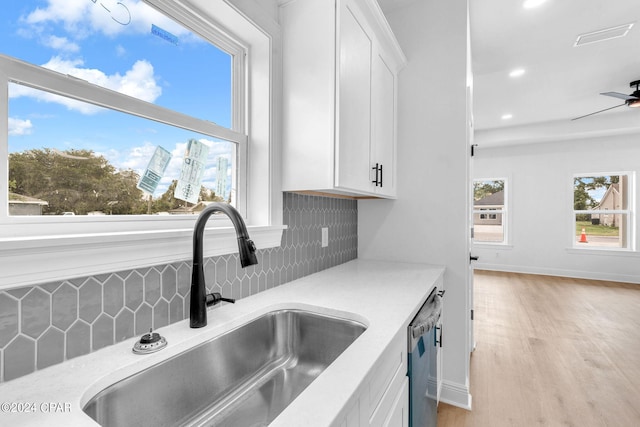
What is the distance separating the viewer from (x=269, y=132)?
1.39 m

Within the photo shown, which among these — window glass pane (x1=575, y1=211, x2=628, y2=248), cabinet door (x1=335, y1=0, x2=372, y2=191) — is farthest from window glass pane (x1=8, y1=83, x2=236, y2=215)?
window glass pane (x1=575, y1=211, x2=628, y2=248)

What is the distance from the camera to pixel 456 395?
199cm

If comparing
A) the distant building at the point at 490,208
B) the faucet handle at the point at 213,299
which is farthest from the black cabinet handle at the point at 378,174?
the distant building at the point at 490,208

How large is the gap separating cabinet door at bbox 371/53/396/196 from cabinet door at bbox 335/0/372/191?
3.7 inches

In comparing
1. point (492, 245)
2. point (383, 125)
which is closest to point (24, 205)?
point (383, 125)

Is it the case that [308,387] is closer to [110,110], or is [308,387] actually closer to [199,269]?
[199,269]

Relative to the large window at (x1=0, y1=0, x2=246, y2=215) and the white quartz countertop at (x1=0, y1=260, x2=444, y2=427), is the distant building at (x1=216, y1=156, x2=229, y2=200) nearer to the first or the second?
the large window at (x1=0, y1=0, x2=246, y2=215)

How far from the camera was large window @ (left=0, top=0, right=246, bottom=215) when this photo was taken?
0.77 meters

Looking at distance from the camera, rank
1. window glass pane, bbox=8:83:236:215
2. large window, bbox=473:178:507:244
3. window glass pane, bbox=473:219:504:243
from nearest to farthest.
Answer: window glass pane, bbox=8:83:236:215, large window, bbox=473:178:507:244, window glass pane, bbox=473:219:504:243

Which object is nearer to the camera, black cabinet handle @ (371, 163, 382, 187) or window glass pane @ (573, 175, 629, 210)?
black cabinet handle @ (371, 163, 382, 187)

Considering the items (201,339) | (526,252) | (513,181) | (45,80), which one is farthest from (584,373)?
(513,181)

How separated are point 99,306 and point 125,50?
2.66 ft

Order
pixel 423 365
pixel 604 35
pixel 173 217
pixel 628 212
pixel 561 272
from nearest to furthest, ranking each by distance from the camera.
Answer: pixel 173 217
pixel 423 365
pixel 604 35
pixel 628 212
pixel 561 272

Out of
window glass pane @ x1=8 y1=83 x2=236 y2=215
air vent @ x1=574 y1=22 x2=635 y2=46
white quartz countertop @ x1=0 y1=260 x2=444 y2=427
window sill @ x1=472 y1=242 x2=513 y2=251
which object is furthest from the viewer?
window sill @ x1=472 y1=242 x2=513 y2=251
